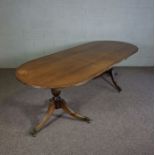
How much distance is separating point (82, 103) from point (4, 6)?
1.87 m

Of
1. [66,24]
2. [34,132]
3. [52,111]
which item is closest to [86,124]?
[52,111]

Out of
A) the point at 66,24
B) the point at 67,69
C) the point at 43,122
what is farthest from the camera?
the point at 66,24

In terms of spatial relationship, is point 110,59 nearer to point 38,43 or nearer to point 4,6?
point 38,43

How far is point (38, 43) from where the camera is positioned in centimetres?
348

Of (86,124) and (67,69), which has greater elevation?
(67,69)

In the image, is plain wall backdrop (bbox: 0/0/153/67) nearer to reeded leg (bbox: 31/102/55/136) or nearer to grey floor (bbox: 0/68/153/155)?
grey floor (bbox: 0/68/153/155)

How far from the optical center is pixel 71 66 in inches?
82.1

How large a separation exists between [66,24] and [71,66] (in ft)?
4.81

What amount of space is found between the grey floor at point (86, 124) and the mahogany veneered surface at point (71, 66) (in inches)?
22.3

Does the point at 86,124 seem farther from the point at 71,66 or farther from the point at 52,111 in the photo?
the point at 71,66

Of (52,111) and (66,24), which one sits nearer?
(52,111)

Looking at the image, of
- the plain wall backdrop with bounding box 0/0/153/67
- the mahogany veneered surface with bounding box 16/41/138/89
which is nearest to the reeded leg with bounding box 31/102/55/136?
the mahogany veneered surface with bounding box 16/41/138/89

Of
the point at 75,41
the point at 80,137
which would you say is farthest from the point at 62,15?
the point at 80,137

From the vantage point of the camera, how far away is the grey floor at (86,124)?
1.90 metres
